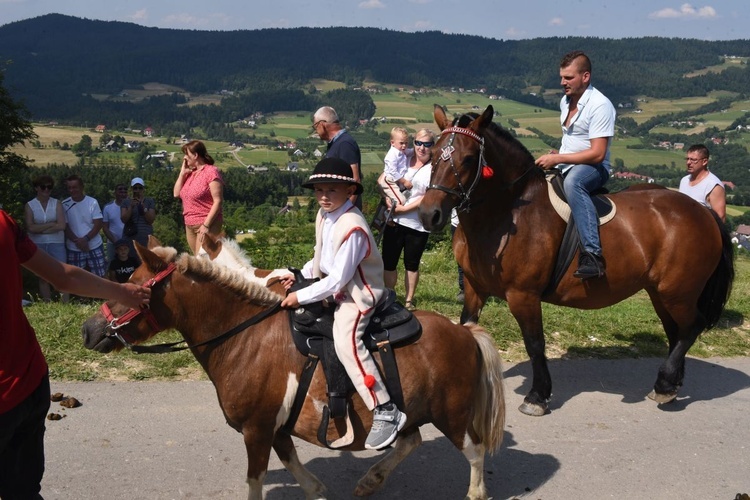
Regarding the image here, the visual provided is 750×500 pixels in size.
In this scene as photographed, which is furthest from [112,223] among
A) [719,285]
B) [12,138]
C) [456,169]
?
[12,138]

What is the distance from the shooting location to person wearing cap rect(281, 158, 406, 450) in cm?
389

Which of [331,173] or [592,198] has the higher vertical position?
[331,173]

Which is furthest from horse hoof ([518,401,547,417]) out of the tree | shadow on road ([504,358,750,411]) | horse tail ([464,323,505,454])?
the tree

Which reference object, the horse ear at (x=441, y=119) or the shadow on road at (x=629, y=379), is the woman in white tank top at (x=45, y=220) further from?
the shadow on road at (x=629, y=379)

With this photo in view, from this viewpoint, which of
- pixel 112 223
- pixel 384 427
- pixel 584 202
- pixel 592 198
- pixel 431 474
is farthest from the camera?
pixel 112 223

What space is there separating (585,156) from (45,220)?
7456 mm

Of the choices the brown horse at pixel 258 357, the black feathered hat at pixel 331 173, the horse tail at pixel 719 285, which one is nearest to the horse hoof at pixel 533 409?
the brown horse at pixel 258 357

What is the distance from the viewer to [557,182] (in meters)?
6.21

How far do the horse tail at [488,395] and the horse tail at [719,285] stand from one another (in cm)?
352

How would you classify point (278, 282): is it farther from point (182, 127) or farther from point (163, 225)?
point (182, 127)

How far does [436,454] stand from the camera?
512 centimetres

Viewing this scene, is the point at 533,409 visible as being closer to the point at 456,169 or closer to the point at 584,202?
the point at 584,202

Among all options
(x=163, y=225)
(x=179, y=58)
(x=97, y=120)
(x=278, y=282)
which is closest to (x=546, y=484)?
(x=278, y=282)

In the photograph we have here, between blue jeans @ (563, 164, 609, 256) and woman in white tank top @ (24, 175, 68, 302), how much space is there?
23.6ft
